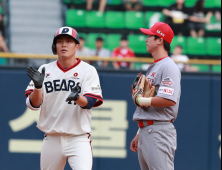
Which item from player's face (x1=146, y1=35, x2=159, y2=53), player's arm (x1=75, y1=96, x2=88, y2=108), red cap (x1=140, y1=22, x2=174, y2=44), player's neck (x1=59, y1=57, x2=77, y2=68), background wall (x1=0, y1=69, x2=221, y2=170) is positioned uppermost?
red cap (x1=140, y1=22, x2=174, y2=44)

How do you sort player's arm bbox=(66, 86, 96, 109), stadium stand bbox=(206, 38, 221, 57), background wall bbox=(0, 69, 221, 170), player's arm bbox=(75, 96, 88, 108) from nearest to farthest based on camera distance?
player's arm bbox=(66, 86, 96, 109) < player's arm bbox=(75, 96, 88, 108) < background wall bbox=(0, 69, 221, 170) < stadium stand bbox=(206, 38, 221, 57)

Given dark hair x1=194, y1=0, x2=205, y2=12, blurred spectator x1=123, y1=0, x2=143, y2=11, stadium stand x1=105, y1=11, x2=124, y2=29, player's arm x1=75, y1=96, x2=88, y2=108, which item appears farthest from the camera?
blurred spectator x1=123, y1=0, x2=143, y2=11

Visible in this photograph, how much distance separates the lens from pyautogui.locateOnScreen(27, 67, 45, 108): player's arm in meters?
3.12

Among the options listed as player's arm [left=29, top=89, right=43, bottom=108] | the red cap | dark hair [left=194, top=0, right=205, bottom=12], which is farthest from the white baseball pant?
dark hair [left=194, top=0, right=205, bottom=12]

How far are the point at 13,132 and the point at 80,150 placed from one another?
80.9 inches

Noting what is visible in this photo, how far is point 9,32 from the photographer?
8195mm

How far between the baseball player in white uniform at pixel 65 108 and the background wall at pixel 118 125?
66.7 inches

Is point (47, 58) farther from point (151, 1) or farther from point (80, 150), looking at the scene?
point (151, 1)

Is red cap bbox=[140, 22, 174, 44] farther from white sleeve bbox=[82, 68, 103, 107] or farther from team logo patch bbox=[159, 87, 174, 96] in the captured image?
white sleeve bbox=[82, 68, 103, 107]

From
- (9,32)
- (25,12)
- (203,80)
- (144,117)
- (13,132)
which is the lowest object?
(13,132)

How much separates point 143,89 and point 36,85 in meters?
0.98

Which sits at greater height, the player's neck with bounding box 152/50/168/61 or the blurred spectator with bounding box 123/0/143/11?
the blurred spectator with bounding box 123/0/143/11

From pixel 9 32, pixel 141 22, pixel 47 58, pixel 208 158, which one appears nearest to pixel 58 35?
pixel 47 58

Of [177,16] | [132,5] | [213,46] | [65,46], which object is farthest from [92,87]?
[132,5]
